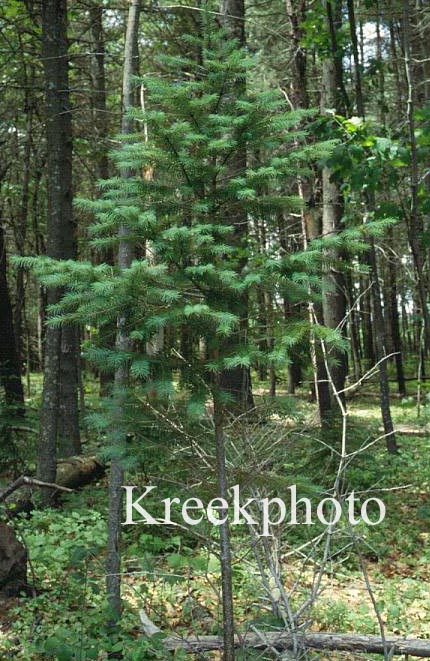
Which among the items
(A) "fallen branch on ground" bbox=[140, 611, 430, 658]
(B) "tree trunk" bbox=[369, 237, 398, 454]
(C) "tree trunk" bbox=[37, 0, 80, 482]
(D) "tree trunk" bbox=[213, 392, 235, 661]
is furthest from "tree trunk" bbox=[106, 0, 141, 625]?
(B) "tree trunk" bbox=[369, 237, 398, 454]

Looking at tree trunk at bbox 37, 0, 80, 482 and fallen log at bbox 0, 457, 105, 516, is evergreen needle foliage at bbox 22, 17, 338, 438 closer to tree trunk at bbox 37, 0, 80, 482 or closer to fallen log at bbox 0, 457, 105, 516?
tree trunk at bbox 37, 0, 80, 482

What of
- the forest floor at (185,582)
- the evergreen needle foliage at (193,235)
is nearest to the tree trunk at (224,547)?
the forest floor at (185,582)

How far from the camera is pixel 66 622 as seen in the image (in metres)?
5.12

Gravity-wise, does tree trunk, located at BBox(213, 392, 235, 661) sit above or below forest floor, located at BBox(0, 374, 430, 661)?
above

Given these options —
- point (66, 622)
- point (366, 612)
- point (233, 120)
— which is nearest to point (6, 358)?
point (66, 622)

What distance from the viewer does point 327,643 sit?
4.61 meters

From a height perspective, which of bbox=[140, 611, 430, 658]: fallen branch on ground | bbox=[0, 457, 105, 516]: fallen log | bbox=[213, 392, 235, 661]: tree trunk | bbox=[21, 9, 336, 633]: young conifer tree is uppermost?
bbox=[21, 9, 336, 633]: young conifer tree

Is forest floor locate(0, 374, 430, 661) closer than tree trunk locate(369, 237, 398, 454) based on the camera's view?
Yes

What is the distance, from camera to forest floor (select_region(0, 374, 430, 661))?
181 inches

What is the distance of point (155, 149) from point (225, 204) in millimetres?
589

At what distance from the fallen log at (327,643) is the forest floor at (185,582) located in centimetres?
14

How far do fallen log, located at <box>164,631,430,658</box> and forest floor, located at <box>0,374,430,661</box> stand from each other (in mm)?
138

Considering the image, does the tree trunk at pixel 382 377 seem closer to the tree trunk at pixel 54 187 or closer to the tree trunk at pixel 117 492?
the tree trunk at pixel 54 187

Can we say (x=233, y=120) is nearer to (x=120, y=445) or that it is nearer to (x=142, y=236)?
(x=142, y=236)
